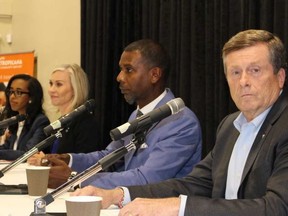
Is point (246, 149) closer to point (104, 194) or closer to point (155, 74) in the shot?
point (104, 194)

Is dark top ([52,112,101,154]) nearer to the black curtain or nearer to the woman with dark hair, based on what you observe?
the woman with dark hair

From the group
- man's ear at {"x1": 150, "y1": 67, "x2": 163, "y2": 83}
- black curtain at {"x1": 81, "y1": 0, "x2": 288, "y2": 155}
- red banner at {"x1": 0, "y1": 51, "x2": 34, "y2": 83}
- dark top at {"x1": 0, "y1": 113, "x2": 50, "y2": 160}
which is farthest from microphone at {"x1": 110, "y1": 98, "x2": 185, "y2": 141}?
red banner at {"x1": 0, "y1": 51, "x2": 34, "y2": 83}

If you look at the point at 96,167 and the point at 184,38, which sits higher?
the point at 184,38

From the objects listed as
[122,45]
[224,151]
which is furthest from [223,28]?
[224,151]

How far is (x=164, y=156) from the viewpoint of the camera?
2.57 m

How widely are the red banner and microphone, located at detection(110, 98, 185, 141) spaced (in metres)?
5.02

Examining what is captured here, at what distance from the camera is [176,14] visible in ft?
14.0

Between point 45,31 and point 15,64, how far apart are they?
0.55m

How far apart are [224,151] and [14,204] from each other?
0.78 metres

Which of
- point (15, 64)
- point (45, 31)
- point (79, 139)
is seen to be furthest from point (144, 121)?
point (15, 64)

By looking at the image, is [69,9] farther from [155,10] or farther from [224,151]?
[224,151]

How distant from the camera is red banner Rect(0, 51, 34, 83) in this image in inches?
258

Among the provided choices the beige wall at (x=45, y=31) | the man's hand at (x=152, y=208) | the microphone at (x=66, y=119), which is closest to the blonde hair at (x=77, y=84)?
the microphone at (x=66, y=119)

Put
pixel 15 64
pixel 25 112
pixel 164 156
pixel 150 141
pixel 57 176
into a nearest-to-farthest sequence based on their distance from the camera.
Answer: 1. pixel 57 176
2. pixel 164 156
3. pixel 150 141
4. pixel 25 112
5. pixel 15 64
